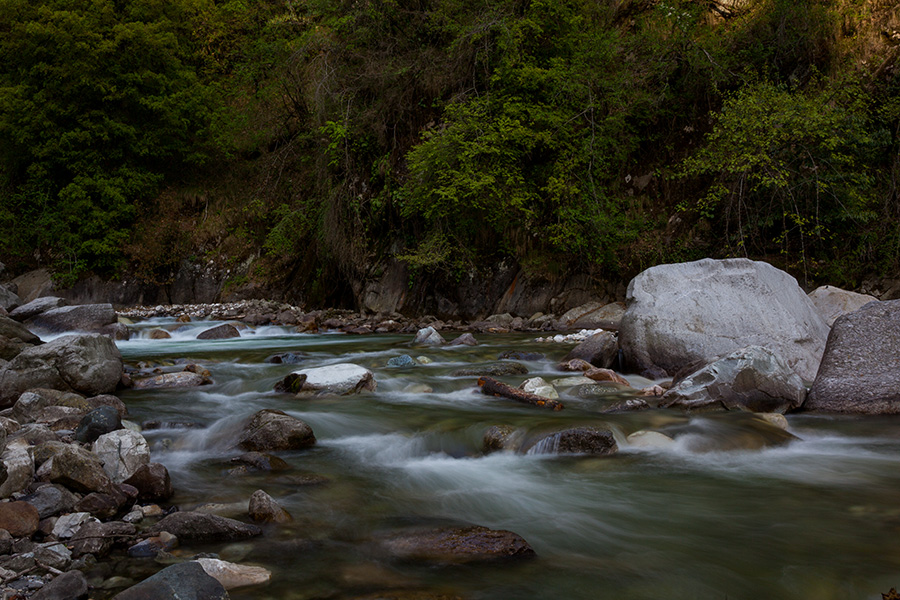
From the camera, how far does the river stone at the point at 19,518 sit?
2.67m

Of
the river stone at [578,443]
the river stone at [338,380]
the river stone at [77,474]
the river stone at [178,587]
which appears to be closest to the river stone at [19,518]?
the river stone at [77,474]

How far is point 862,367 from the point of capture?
17.4ft

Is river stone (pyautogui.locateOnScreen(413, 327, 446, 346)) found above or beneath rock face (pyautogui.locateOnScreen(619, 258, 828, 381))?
beneath

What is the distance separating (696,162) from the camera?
10.9 metres

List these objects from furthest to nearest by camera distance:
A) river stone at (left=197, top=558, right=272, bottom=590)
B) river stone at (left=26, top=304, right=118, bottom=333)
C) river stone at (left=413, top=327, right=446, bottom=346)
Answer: river stone at (left=26, top=304, right=118, bottom=333)
river stone at (left=413, top=327, right=446, bottom=346)
river stone at (left=197, top=558, right=272, bottom=590)

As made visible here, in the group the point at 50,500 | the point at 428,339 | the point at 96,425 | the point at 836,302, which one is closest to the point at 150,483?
the point at 50,500

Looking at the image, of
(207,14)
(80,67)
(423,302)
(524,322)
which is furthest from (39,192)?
(524,322)

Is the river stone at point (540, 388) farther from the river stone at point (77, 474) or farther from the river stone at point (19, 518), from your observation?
the river stone at point (19, 518)

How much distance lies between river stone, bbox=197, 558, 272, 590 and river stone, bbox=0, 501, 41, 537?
0.86 meters

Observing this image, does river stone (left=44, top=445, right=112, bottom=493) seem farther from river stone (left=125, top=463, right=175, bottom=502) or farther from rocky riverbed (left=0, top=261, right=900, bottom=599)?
river stone (left=125, top=463, right=175, bottom=502)

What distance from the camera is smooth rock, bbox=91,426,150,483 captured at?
3510 millimetres

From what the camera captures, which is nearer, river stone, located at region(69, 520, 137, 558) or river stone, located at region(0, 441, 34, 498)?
river stone, located at region(69, 520, 137, 558)

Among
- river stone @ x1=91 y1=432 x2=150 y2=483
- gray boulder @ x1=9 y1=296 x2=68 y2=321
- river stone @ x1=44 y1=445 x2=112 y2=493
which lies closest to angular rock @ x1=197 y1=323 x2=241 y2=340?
gray boulder @ x1=9 y1=296 x2=68 y2=321

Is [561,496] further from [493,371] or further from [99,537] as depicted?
[493,371]
